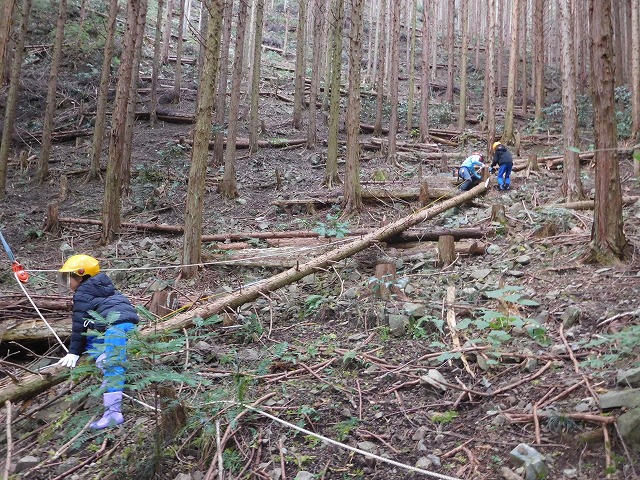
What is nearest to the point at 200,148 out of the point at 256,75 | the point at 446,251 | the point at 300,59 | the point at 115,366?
the point at 446,251

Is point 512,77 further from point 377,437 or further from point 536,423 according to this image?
point 377,437

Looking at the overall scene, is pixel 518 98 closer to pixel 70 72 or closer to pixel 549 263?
pixel 70 72

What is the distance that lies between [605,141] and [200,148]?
5.73 meters

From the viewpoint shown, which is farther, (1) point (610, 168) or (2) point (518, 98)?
(2) point (518, 98)

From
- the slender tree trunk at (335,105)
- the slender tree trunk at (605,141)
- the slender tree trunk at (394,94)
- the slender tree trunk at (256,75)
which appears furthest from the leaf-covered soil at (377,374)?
the slender tree trunk at (256,75)

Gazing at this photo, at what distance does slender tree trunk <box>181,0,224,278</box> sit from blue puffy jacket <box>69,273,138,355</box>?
349 centimetres

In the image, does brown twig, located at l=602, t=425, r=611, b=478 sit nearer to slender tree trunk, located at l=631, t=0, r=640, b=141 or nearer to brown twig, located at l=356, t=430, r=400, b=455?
brown twig, located at l=356, t=430, r=400, b=455

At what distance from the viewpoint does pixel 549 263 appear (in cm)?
664

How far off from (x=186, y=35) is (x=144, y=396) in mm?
34961

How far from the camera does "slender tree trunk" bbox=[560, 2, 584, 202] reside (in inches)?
388

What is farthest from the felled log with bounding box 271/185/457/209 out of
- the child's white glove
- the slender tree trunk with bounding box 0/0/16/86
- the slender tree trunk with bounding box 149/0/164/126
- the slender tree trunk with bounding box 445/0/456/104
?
the slender tree trunk with bounding box 445/0/456/104

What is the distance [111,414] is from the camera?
14.2 ft

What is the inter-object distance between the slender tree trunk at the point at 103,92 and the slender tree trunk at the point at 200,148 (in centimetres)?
738

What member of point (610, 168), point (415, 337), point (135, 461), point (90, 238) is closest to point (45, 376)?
point (135, 461)
